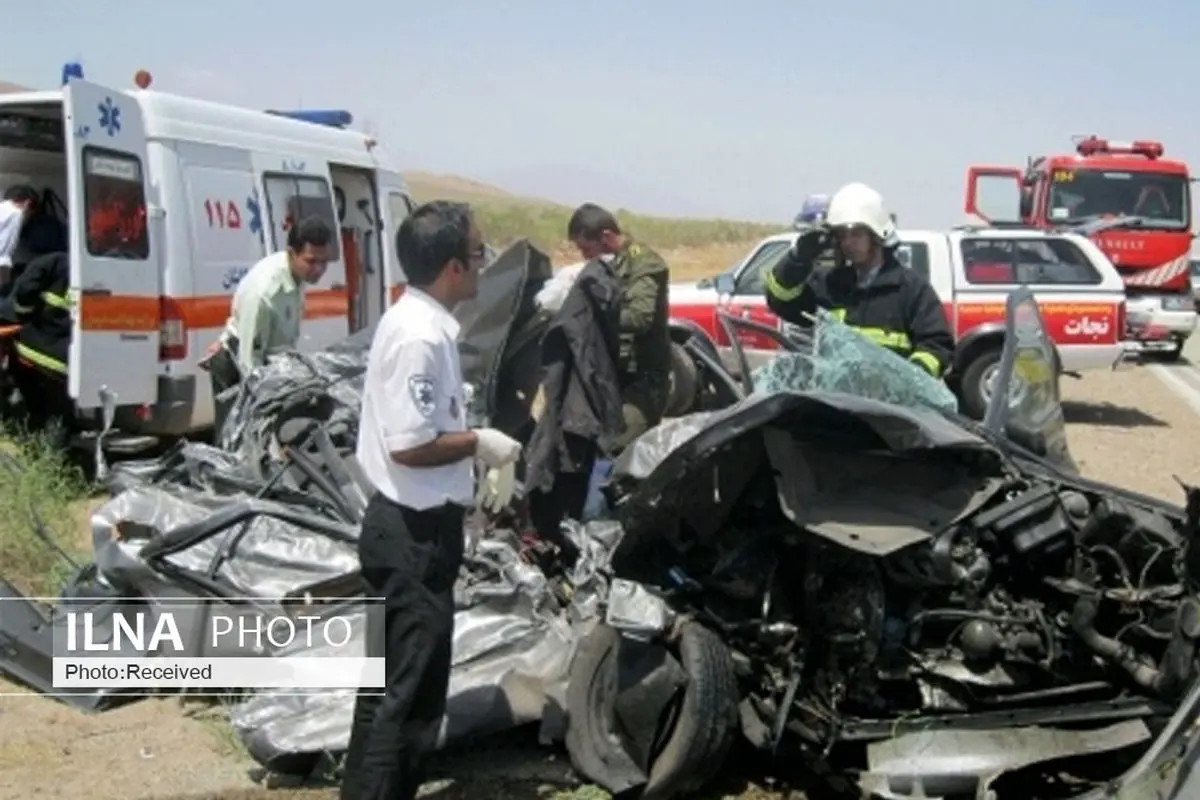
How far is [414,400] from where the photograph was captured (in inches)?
151

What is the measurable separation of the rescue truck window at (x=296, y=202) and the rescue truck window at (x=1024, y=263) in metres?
6.25

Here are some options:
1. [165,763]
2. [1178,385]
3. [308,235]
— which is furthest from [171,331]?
[1178,385]

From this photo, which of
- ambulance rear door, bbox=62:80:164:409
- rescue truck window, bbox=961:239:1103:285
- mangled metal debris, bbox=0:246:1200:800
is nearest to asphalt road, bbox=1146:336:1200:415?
rescue truck window, bbox=961:239:1103:285

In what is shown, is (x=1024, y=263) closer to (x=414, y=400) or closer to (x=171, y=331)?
(x=171, y=331)

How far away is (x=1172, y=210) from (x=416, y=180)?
84490mm

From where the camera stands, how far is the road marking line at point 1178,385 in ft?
50.7

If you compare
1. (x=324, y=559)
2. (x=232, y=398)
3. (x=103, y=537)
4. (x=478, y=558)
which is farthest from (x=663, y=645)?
(x=232, y=398)

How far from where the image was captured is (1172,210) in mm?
18391

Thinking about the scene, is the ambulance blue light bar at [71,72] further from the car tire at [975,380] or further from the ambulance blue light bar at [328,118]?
the car tire at [975,380]

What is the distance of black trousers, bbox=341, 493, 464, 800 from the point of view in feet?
12.8

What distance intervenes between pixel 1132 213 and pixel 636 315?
14304 millimetres

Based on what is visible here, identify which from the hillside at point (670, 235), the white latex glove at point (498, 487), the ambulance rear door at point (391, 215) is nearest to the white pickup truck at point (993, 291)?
the ambulance rear door at point (391, 215)

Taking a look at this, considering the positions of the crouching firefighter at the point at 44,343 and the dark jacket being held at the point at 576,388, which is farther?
the crouching firefighter at the point at 44,343

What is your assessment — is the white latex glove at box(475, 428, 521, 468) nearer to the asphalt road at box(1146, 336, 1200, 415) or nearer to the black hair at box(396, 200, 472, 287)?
the black hair at box(396, 200, 472, 287)
